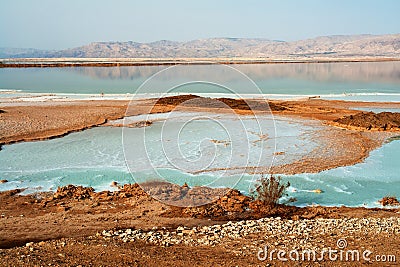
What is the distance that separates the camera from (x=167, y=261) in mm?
4996

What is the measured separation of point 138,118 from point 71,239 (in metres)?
12.9

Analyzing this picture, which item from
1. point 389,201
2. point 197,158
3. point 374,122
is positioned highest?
point 374,122

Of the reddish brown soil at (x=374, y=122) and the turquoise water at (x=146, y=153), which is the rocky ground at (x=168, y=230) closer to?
the turquoise water at (x=146, y=153)

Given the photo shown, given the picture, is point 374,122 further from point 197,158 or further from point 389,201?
point 389,201

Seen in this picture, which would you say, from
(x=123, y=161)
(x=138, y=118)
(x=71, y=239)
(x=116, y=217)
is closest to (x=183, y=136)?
(x=123, y=161)

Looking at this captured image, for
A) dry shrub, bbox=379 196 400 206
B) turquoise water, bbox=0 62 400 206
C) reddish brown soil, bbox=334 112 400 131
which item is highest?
reddish brown soil, bbox=334 112 400 131

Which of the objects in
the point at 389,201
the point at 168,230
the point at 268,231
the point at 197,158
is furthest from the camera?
the point at 197,158

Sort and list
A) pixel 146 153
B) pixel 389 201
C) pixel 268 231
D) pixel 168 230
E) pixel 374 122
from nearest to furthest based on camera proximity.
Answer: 1. pixel 268 231
2. pixel 168 230
3. pixel 389 201
4. pixel 146 153
5. pixel 374 122

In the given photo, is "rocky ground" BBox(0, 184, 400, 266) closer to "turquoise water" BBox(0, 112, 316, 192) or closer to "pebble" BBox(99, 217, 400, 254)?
"pebble" BBox(99, 217, 400, 254)

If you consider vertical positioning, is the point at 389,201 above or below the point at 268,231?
below

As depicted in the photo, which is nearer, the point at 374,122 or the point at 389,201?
the point at 389,201

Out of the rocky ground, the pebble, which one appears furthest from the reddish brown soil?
the pebble

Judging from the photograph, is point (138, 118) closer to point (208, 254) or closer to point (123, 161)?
point (123, 161)

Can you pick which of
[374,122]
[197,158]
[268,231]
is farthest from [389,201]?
[374,122]
